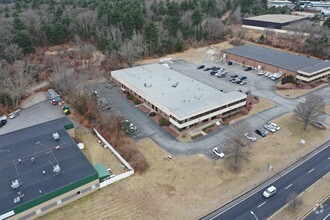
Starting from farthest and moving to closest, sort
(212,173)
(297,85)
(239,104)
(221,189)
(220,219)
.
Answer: (297,85) → (239,104) → (212,173) → (221,189) → (220,219)

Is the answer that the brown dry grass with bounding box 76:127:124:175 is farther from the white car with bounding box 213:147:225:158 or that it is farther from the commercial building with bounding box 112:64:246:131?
the white car with bounding box 213:147:225:158

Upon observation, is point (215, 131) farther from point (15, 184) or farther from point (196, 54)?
point (196, 54)

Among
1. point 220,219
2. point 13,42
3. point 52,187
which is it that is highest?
point 13,42

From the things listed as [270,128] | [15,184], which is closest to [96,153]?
[15,184]

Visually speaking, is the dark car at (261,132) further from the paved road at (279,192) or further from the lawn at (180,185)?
the paved road at (279,192)

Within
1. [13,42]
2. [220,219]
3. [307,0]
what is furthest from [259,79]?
[307,0]

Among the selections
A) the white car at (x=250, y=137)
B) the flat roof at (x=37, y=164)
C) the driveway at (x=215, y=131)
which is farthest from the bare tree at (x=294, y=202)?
the flat roof at (x=37, y=164)

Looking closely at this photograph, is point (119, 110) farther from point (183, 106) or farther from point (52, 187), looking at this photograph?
point (52, 187)
